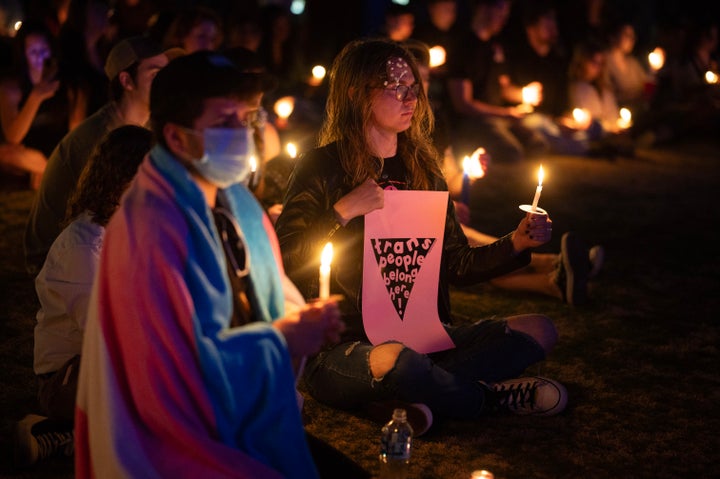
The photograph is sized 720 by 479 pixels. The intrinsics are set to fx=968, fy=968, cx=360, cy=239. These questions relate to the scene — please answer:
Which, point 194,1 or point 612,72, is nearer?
point 612,72

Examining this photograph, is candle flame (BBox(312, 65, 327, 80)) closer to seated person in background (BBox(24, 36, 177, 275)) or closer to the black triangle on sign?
seated person in background (BBox(24, 36, 177, 275))

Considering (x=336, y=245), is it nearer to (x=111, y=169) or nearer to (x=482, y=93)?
(x=111, y=169)

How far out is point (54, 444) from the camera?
3580mm

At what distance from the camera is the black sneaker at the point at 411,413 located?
3.83 meters

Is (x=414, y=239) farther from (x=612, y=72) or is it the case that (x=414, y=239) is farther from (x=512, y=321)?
(x=612, y=72)

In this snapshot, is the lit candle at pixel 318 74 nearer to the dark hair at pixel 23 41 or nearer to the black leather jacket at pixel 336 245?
the dark hair at pixel 23 41

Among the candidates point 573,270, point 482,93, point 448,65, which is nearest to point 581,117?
point 482,93

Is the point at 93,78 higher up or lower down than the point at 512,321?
higher up

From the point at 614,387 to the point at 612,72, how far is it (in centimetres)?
917

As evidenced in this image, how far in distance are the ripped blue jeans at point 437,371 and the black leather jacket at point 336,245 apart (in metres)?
0.16

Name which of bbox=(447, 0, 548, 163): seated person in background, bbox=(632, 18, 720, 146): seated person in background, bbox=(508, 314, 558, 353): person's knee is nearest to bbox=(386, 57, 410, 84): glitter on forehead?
bbox=(508, 314, 558, 353): person's knee

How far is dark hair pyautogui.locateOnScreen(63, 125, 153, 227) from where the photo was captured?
140 inches

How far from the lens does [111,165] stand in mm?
3568

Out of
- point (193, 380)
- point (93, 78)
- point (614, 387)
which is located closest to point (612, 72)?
point (93, 78)
